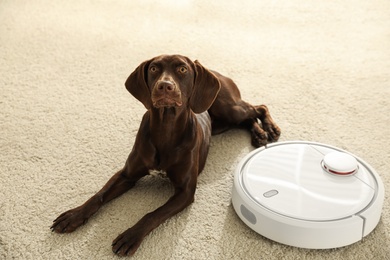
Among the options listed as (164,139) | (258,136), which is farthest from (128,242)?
(258,136)

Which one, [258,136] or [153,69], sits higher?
[153,69]

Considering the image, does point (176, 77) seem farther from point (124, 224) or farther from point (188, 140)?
point (124, 224)

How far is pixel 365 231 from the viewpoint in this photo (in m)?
1.80

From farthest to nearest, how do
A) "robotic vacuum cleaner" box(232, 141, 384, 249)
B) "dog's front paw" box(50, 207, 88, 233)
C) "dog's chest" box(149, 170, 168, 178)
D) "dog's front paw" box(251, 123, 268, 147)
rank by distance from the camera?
"dog's front paw" box(251, 123, 268, 147) < "dog's chest" box(149, 170, 168, 178) < "dog's front paw" box(50, 207, 88, 233) < "robotic vacuum cleaner" box(232, 141, 384, 249)

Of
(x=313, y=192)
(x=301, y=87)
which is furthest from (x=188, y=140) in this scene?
(x=301, y=87)

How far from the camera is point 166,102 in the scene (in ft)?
5.88

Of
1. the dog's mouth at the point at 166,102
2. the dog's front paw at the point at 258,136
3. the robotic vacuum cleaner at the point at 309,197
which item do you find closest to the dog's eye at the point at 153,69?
the dog's mouth at the point at 166,102

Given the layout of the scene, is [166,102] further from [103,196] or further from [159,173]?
[103,196]

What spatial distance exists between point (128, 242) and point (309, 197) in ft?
2.14

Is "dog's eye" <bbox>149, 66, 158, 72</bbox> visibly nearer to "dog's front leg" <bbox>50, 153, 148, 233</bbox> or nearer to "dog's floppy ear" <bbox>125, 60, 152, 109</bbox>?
"dog's floppy ear" <bbox>125, 60, 152, 109</bbox>

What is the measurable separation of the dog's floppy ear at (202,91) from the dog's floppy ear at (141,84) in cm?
17

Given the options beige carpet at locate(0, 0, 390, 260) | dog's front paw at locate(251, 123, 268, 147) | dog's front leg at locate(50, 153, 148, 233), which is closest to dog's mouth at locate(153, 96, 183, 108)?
dog's front leg at locate(50, 153, 148, 233)

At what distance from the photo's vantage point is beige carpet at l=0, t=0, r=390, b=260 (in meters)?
1.87

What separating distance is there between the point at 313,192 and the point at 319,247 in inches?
A: 7.7
